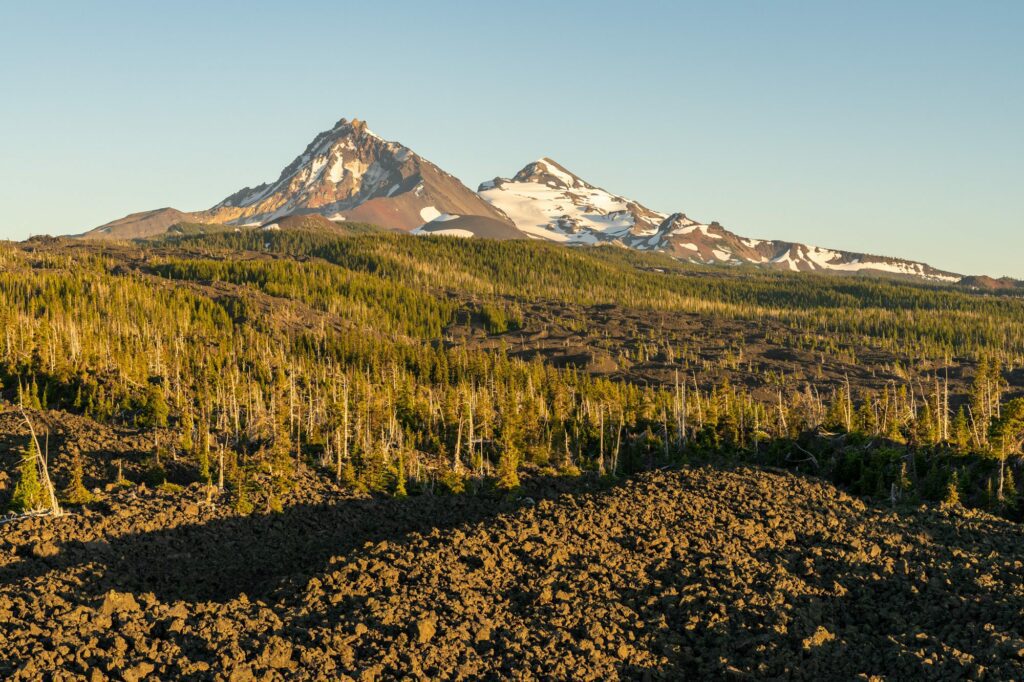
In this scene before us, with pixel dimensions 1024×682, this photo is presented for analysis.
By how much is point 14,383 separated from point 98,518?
145 ft

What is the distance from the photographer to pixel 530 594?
25.7 metres

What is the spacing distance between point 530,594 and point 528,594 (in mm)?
68

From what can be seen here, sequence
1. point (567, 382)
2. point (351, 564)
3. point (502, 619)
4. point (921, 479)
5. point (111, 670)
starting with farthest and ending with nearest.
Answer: point (567, 382)
point (921, 479)
point (351, 564)
point (502, 619)
point (111, 670)

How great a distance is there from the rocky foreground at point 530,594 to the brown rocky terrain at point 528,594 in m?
0.08

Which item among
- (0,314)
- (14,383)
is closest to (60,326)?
(0,314)

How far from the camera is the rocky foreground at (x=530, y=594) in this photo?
20.4m

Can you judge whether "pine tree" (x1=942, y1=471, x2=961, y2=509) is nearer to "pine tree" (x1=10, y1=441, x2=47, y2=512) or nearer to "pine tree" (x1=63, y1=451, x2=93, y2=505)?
"pine tree" (x1=63, y1=451, x2=93, y2=505)

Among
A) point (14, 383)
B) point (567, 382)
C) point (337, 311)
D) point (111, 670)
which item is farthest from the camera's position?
point (337, 311)

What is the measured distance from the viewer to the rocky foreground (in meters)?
20.4

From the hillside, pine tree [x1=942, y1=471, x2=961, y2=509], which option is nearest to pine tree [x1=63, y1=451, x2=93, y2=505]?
the hillside

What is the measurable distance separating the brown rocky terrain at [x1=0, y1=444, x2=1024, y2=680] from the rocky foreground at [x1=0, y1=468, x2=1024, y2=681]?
Answer: 0.27ft

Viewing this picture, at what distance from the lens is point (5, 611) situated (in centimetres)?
2130

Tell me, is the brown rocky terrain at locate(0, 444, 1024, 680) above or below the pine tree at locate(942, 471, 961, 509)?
above

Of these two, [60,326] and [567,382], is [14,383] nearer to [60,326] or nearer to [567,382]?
[60,326]
